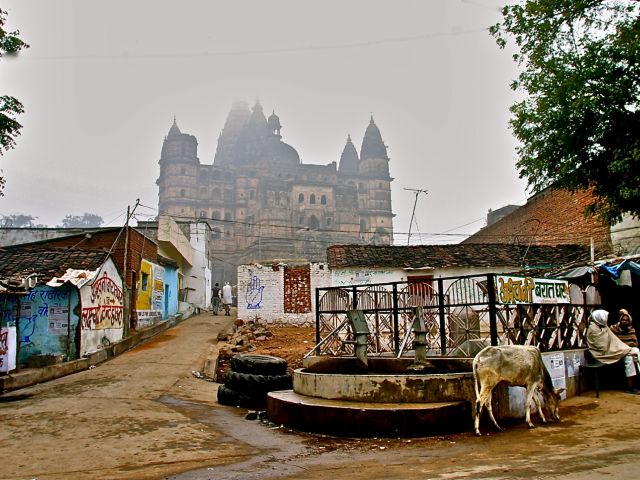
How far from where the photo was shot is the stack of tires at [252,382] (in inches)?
405

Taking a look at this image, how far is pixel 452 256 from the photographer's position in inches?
957

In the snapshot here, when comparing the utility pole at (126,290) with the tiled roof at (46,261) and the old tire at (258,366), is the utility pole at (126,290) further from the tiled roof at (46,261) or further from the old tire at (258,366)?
the old tire at (258,366)

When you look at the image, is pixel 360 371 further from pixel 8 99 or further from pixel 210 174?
pixel 210 174

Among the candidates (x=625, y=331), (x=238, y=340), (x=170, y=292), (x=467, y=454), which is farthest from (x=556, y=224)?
(x=467, y=454)

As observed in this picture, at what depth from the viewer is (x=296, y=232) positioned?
262 feet

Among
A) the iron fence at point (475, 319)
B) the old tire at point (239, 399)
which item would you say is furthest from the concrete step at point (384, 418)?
the old tire at point (239, 399)

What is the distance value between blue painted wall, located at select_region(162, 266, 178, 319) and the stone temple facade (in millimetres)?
44402

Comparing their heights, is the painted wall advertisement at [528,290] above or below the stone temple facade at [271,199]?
below

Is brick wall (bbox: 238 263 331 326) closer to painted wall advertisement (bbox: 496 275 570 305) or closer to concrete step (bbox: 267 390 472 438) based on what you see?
painted wall advertisement (bbox: 496 275 570 305)

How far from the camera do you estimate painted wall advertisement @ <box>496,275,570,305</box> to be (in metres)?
8.38

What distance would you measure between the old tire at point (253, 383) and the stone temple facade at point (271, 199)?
63.6 meters

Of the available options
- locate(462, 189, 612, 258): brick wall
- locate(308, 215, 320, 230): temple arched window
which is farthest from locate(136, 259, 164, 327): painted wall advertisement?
locate(308, 215, 320, 230): temple arched window

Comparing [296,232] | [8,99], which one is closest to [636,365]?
[8,99]

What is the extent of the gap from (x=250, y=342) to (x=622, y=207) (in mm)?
12287
